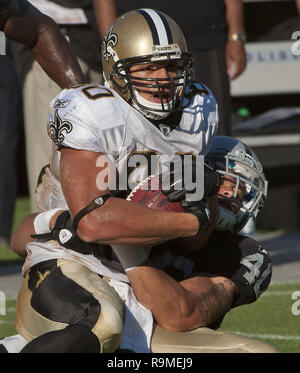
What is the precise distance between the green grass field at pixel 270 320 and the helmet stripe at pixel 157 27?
1.45 m

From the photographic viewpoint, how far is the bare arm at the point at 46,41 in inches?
185

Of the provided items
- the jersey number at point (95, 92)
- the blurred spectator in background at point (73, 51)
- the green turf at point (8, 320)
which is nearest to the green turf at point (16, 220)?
the blurred spectator in background at point (73, 51)

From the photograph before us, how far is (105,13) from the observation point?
5902 millimetres

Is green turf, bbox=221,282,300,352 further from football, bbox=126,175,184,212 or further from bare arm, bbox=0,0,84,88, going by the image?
A: bare arm, bbox=0,0,84,88

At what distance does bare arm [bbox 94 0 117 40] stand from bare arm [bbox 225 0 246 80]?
91cm

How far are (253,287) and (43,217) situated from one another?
33.3 inches

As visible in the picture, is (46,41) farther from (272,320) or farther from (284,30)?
(284,30)

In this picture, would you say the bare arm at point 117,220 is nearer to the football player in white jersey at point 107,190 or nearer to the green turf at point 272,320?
the football player in white jersey at point 107,190

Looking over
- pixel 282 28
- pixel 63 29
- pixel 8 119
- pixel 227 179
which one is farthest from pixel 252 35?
pixel 227 179

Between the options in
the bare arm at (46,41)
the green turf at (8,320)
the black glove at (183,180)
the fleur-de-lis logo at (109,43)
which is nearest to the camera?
the black glove at (183,180)

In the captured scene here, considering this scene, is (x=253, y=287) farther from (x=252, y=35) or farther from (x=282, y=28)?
(x=252, y=35)

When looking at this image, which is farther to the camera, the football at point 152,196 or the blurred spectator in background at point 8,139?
the blurred spectator in background at point 8,139

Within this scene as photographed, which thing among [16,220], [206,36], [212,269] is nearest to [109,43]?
[212,269]

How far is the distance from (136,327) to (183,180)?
0.54m
